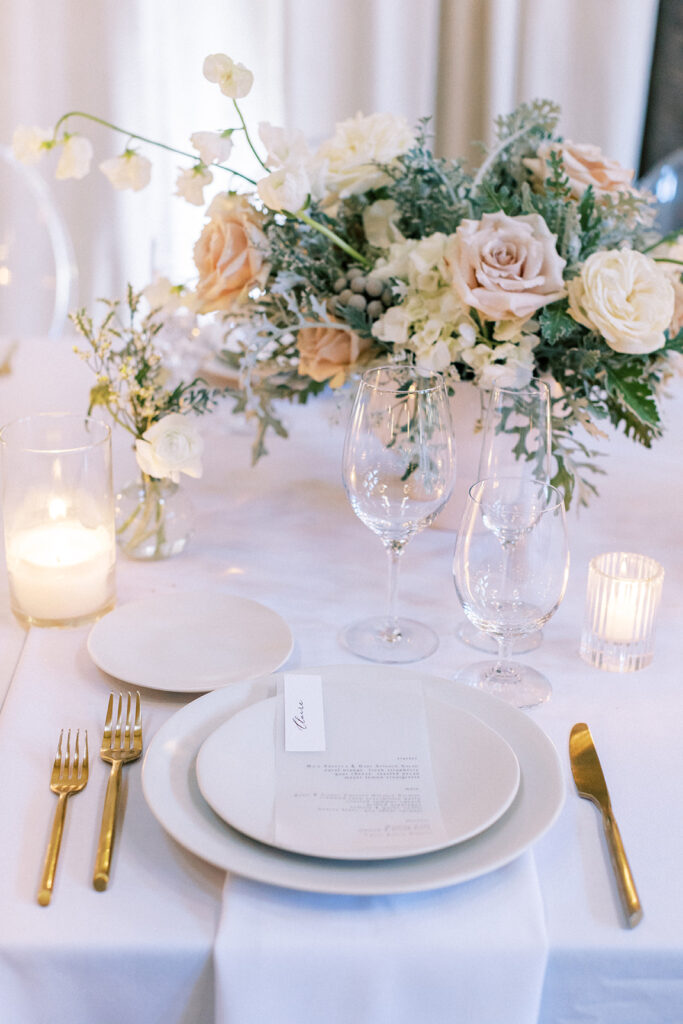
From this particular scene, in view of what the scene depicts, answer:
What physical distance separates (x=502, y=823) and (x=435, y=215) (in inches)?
27.4

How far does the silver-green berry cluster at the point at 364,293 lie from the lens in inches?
42.9

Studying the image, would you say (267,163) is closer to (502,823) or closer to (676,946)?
(502,823)

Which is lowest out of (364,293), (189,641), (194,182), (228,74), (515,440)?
(189,641)

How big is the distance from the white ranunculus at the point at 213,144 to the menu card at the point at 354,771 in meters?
0.55

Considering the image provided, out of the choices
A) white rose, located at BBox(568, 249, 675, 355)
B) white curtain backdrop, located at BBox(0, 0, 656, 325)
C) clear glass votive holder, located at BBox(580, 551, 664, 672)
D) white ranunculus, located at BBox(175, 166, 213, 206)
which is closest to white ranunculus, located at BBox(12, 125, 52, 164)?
white ranunculus, located at BBox(175, 166, 213, 206)

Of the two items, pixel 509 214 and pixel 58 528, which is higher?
pixel 509 214

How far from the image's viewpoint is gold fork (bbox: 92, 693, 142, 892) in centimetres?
66

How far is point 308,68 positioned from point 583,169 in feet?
7.39

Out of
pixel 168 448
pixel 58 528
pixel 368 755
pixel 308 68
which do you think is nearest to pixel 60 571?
pixel 58 528

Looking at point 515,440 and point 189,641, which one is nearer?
point 189,641

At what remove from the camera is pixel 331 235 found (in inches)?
41.6

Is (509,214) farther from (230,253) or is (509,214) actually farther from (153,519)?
(153,519)

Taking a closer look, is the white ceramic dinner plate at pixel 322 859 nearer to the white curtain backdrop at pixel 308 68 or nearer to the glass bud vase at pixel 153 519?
the glass bud vase at pixel 153 519

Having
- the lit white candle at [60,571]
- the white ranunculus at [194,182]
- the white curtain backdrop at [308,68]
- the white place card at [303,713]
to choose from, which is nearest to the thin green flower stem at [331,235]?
the white ranunculus at [194,182]
